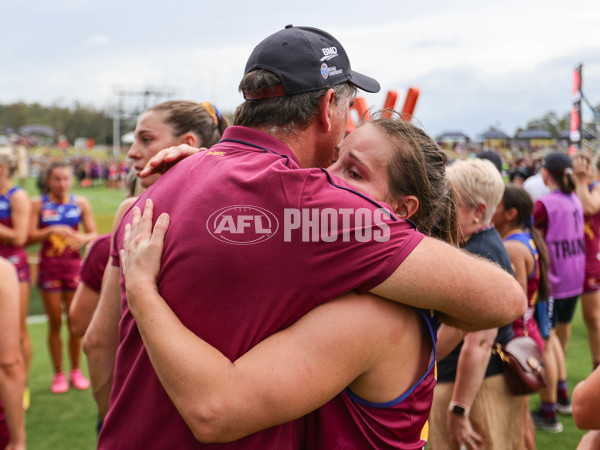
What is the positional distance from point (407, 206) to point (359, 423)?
700mm

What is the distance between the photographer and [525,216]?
144 inches

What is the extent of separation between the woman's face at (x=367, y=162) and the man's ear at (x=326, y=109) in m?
0.16

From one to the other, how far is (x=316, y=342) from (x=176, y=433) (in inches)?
17.7

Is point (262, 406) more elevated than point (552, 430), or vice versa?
point (262, 406)

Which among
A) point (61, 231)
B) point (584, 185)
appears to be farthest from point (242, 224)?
point (584, 185)

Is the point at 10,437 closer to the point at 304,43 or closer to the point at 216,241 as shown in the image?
the point at 216,241

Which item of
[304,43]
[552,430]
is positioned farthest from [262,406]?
[552,430]

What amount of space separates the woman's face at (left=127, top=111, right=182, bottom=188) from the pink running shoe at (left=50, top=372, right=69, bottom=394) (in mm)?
3703

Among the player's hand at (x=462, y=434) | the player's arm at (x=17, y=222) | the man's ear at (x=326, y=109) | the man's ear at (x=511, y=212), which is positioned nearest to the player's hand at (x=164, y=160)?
the man's ear at (x=326, y=109)

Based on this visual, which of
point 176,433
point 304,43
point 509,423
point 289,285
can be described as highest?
point 304,43

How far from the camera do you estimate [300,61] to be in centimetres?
150

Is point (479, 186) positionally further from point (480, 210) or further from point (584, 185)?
point (584, 185)

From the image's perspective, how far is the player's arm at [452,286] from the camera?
1.27 meters

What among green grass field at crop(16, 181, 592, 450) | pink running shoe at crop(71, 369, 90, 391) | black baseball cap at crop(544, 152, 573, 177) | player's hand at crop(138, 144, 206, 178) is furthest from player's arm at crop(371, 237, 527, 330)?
pink running shoe at crop(71, 369, 90, 391)
